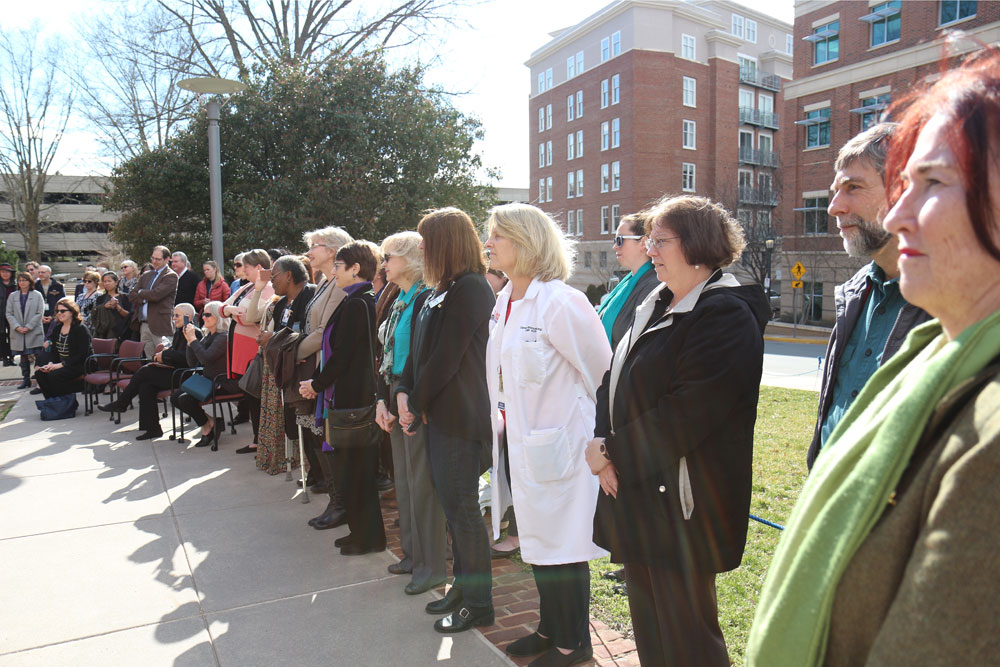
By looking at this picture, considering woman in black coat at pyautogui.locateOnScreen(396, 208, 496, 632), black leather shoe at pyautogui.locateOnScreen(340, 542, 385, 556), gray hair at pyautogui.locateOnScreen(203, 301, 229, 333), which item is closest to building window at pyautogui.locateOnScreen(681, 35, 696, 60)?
gray hair at pyautogui.locateOnScreen(203, 301, 229, 333)

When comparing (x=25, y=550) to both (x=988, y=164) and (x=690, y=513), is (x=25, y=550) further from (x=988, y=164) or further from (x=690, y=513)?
(x=988, y=164)

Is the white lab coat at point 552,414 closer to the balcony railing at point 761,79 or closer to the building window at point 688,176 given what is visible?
the building window at point 688,176

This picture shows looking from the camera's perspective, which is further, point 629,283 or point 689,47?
point 689,47

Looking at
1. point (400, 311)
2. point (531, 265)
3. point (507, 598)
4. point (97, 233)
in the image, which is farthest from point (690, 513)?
point (97, 233)

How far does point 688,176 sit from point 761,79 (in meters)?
11.9

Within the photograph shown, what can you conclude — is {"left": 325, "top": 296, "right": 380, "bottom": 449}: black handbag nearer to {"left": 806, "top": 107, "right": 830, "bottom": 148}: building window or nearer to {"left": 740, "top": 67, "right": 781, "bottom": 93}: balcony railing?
{"left": 806, "top": 107, "right": 830, "bottom": 148}: building window

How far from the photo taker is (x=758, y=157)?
54344 mm

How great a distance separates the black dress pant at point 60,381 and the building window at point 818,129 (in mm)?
34414

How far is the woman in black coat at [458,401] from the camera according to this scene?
3.82 metres

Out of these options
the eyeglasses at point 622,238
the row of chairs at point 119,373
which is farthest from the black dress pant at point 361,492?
the row of chairs at point 119,373

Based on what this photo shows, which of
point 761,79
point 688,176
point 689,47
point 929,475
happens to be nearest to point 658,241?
point 929,475

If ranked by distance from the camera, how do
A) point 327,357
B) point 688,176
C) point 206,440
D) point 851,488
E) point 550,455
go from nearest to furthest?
1. point 851,488
2. point 550,455
3. point 327,357
4. point 206,440
5. point 688,176

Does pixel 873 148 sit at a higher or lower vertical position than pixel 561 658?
higher

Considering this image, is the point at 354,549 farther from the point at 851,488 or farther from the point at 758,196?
the point at 758,196
